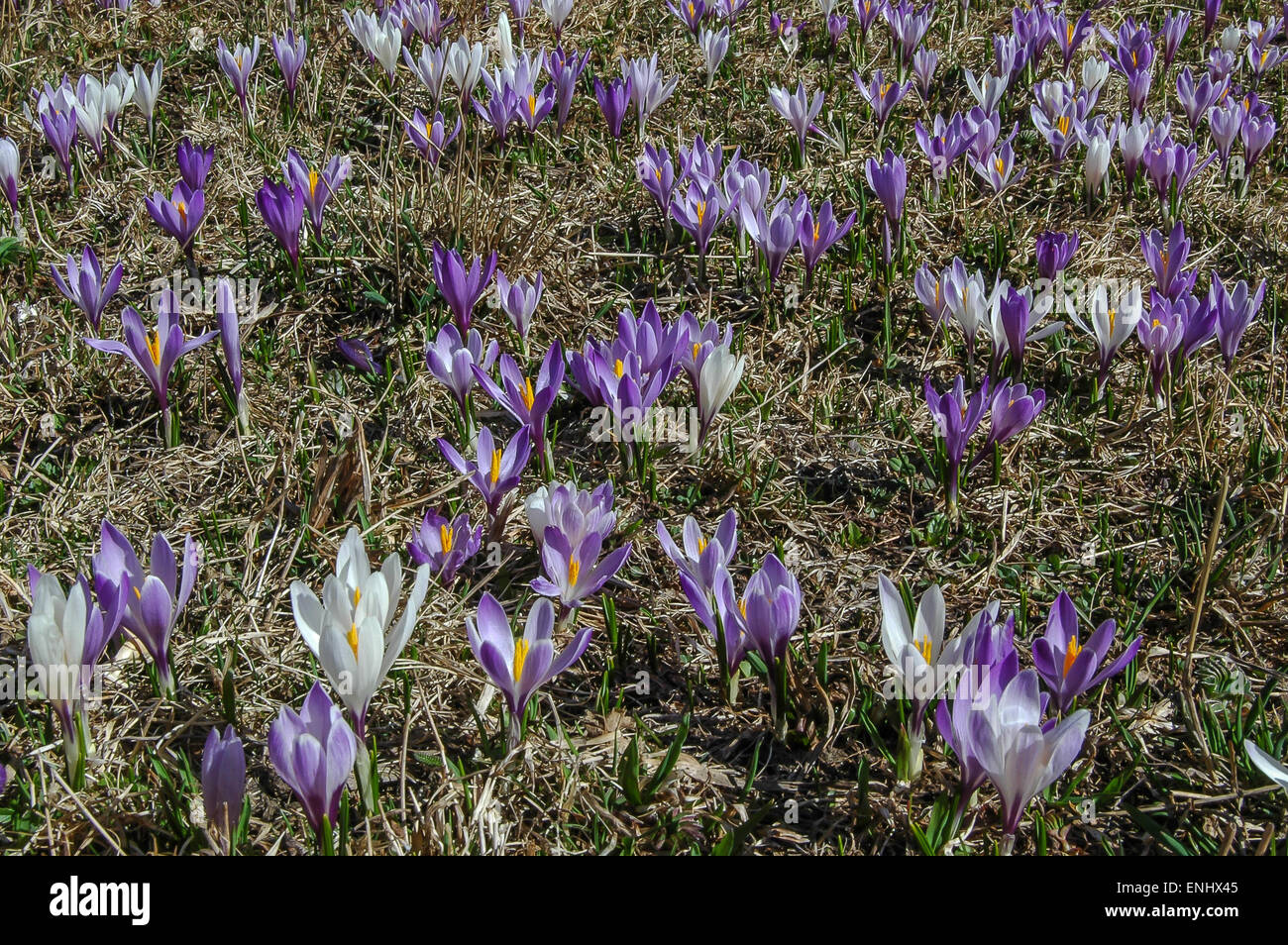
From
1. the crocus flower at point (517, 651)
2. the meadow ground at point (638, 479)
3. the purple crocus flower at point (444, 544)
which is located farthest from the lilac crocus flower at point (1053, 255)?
the crocus flower at point (517, 651)

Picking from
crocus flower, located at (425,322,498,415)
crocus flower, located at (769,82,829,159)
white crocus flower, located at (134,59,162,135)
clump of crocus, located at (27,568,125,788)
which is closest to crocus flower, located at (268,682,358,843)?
clump of crocus, located at (27,568,125,788)

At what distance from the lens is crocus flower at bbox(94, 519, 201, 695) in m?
1.71

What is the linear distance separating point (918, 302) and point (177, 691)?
215 centimetres

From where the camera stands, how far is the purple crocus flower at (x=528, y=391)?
2.27 metres

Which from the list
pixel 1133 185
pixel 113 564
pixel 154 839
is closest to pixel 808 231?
pixel 1133 185

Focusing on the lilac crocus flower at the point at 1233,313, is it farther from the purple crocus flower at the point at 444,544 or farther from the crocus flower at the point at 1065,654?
the purple crocus flower at the point at 444,544

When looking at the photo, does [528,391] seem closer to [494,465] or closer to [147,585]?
[494,465]

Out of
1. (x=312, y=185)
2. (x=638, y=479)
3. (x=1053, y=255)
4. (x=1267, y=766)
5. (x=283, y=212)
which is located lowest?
(x=1267, y=766)

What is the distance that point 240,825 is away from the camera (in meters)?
1.58

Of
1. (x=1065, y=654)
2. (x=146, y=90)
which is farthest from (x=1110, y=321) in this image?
(x=146, y=90)

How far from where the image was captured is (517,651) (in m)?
1.66

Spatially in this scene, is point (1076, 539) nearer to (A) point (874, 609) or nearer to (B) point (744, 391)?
(A) point (874, 609)

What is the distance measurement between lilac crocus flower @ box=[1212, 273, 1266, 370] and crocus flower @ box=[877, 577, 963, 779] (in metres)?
1.36

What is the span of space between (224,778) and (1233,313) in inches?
96.3
